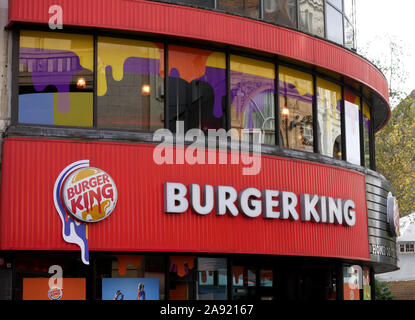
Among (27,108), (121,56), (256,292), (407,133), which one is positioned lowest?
(256,292)

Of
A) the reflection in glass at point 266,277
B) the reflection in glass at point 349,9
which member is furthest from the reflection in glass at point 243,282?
the reflection in glass at point 349,9

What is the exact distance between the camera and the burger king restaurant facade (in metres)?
15.5

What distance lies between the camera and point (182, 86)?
683 inches

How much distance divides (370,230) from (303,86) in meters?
4.38

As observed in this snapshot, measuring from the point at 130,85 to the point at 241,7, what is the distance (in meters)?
3.82

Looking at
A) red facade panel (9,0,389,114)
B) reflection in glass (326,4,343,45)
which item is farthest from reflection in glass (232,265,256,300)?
reflection in glass (326,4,343,45)

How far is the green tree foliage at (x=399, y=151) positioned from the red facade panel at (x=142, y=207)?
21927 mm

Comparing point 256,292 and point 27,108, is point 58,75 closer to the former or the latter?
point 27,108

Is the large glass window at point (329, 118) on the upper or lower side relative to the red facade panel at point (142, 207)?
upper

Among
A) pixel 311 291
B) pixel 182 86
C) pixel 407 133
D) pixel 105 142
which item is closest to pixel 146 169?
pixel 105 142

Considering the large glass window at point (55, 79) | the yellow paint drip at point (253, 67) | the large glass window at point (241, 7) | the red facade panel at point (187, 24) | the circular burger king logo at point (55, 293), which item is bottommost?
the circular burger king logo at point (55, 293)

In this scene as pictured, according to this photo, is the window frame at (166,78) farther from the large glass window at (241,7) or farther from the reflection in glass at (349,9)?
the reflection in glass at (349,9)

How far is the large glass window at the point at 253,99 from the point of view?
18047mm

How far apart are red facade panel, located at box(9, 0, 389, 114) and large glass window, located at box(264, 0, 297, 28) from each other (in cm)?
71
